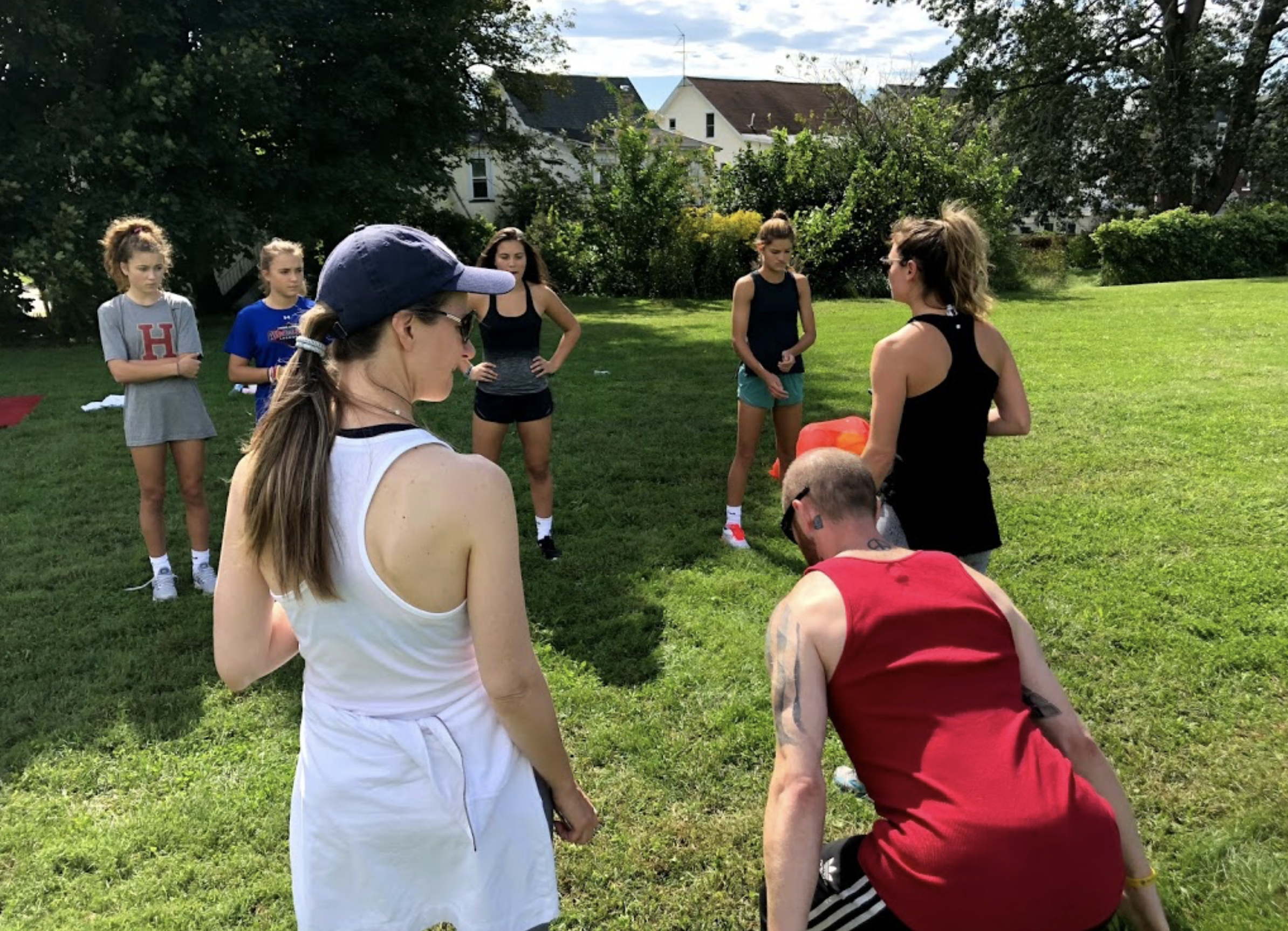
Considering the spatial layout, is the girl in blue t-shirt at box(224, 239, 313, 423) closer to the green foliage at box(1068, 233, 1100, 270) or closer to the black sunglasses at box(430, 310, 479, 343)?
the black sunglasses at box(430, 310, 479, 343)

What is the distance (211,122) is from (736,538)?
46.8 ft

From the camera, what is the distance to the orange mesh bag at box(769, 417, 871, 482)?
3.45m

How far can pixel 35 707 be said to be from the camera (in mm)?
3926

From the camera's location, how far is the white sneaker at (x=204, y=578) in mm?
5098

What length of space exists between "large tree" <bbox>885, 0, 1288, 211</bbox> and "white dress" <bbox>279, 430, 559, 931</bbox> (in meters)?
34.0

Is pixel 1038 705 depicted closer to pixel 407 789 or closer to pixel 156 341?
pixel 407 789

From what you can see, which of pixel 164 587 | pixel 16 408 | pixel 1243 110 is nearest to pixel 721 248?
pixel 16 408

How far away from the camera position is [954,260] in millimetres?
2932

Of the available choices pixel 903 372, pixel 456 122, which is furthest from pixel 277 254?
pixel 456 122

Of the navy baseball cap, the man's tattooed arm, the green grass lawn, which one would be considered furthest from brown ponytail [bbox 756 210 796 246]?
the navy baseball cap

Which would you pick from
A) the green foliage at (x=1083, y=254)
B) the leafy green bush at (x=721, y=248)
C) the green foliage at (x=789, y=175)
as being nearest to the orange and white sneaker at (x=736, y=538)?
the leafy green bush at (x=721, y=248)

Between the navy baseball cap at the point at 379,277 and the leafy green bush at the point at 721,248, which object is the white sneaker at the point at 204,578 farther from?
the leafy green bush at the point at 721,248

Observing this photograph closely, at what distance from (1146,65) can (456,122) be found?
24827 millimetres

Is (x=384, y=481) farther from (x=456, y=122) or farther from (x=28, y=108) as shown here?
(x=456, y=122)
